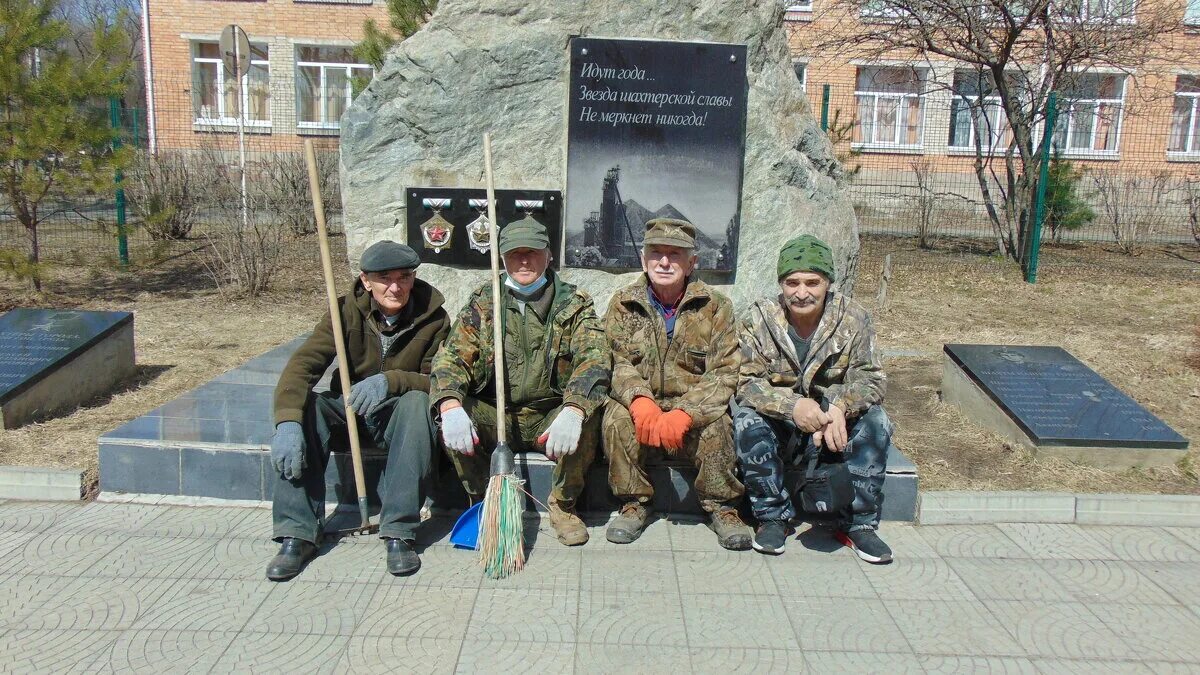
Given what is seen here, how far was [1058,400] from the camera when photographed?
4660mm

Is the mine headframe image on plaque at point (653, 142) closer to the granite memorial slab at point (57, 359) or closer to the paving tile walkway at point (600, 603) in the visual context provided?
the paving tile walkway at point (600, 603)

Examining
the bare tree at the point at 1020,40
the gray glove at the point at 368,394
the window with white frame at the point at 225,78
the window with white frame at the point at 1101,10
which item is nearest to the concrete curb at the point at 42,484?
the gray glove at the point at 368,394

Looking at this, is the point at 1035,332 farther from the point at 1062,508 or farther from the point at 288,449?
the point at 288,449

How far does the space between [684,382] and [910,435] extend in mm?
1711

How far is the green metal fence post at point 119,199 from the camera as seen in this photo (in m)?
8.28

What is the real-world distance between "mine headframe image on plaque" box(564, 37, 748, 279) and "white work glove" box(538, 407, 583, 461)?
5.49 feet

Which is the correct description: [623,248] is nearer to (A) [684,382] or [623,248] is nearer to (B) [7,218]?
(A) [684,382]

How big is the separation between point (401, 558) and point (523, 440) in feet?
2.32

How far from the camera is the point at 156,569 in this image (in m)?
Answer: 3.31

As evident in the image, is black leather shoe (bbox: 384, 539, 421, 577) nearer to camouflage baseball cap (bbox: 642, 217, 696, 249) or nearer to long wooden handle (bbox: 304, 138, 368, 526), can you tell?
long wooden handle (bbox: 304, 138, 368, 526)

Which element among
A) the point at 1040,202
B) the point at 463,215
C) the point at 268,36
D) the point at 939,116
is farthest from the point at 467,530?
the point at 268,36

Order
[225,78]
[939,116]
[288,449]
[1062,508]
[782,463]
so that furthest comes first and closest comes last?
1. [225,78]
2. [939,116]
3. [1062,508]
4. [782,463]
5. [288,449]

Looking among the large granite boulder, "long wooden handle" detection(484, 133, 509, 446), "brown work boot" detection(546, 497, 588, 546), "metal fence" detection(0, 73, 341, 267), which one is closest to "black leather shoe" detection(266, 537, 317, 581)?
"long wooden handle" detection(484, 133, 509, 446)

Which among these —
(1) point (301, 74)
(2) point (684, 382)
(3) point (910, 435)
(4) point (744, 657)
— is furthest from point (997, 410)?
(1) point (301, 74)
